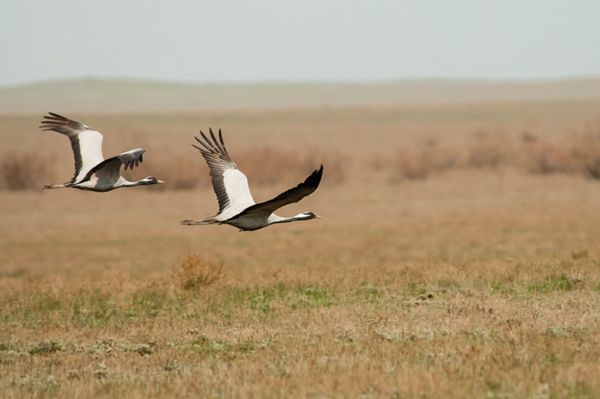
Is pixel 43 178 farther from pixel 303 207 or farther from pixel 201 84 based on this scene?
pixel 201 84

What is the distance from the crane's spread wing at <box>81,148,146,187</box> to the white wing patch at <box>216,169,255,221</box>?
1062mm

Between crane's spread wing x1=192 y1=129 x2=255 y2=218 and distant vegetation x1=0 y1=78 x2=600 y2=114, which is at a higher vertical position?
crane's spread wing x1=192 y1=129 x2=255 y2=218

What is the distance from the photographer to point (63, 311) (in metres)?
13.6

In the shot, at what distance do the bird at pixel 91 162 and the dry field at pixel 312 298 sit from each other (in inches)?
48.4

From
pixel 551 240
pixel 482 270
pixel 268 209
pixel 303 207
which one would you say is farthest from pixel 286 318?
pixel 303 207

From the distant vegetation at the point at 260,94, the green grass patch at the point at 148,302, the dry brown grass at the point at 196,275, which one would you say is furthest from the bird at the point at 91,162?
the distant vegetation at the point at 260,94

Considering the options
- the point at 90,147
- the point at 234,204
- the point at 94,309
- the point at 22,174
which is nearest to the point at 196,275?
the point at 234,204

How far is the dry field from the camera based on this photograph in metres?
9.25

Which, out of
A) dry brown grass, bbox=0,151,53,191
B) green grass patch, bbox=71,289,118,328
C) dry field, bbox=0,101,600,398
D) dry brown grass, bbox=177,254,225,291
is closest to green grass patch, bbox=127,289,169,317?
dry field, bbox=0,101,600,398

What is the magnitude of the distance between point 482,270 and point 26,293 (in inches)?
216

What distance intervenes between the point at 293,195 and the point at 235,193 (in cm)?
263

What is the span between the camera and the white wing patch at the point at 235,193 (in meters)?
14.1

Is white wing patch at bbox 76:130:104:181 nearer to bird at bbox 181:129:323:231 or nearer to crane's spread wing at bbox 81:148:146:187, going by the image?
crane's spread wing at bbox 81:148:146:187

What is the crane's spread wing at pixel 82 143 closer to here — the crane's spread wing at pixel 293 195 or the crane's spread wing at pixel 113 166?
the crane's spread wing at pixel 113 166
